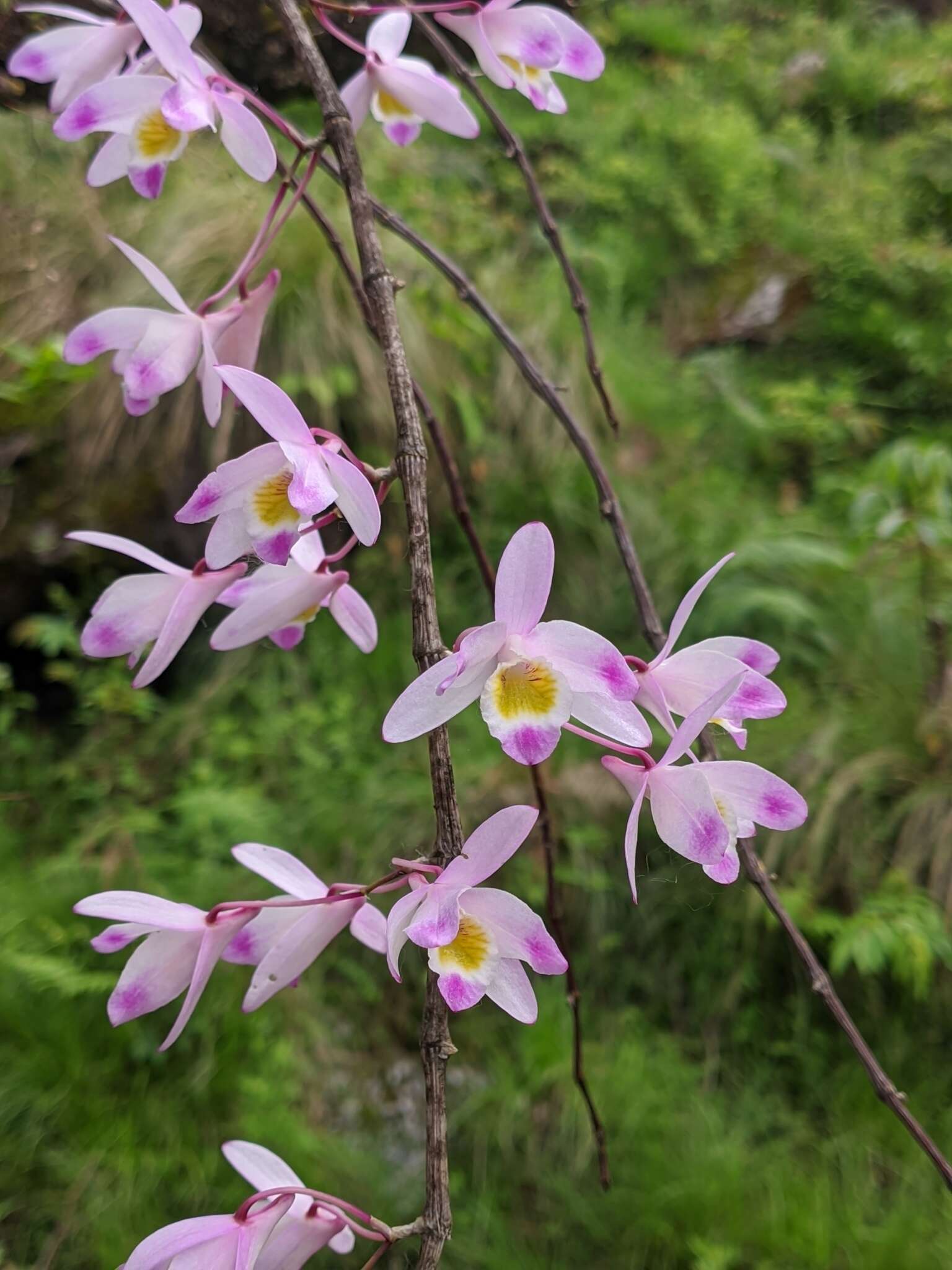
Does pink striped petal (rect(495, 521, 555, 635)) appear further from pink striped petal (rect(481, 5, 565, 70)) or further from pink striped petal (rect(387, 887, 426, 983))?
pink striped petal (rect(481, 5, 565, 70))

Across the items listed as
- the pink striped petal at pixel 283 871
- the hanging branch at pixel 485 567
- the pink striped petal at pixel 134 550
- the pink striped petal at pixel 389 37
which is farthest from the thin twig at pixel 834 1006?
the pink striped petal at pixel 389 37

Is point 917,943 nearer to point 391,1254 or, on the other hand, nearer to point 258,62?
point 391,1254

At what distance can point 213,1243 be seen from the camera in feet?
1.28

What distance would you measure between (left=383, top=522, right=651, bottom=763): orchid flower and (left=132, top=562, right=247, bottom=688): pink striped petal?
18 cm

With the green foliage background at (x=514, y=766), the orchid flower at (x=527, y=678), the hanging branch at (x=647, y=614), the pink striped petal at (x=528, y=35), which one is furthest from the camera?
the green foliage background at (x=514, y=766)

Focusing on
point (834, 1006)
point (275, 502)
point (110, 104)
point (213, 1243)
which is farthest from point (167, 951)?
point (110, 104)

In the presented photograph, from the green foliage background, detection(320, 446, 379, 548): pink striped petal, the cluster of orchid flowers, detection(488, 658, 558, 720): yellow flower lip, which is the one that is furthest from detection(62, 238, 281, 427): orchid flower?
the green foliage background

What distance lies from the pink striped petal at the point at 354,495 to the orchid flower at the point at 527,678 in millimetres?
67

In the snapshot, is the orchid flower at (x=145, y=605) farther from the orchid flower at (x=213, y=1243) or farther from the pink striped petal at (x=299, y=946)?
the orchid flower at (x=213, y=1243)

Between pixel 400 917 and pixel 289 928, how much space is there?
12 cm

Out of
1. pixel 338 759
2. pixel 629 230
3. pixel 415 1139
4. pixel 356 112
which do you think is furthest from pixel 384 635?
pixel 629 230

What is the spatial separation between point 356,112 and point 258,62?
28.8 inches

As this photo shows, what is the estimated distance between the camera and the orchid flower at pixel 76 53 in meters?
0.57

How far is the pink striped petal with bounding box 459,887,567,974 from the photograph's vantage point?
1.19 feet
